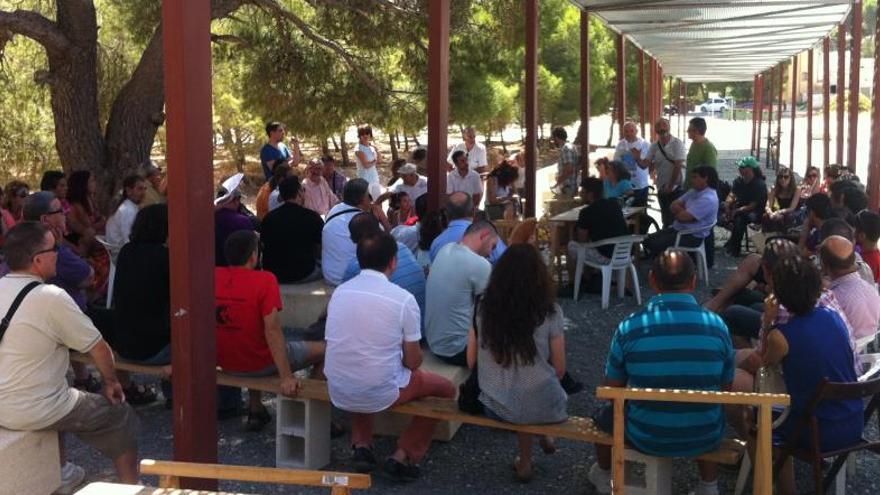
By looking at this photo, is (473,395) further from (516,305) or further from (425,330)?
(425,330)

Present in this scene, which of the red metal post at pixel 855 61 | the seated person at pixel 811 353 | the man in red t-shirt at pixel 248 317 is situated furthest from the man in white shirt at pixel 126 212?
the red metal post at pixel 855 61

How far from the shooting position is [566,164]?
11.5 m

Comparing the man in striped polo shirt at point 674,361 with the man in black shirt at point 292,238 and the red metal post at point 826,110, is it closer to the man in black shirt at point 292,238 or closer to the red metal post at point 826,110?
Result: the man in black shirt at point 292,238

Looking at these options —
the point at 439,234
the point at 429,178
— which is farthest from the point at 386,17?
the point at 439,234

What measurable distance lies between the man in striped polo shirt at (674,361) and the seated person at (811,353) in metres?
0.25

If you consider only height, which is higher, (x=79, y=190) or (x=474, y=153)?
(x=474, y=153)

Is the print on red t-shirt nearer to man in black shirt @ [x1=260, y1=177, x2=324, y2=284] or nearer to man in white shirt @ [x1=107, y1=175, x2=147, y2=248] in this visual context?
man in black shirt @ [x1=260, y1=177, x2=324, y2=284]

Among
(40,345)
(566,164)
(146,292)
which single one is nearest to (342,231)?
(146,292)

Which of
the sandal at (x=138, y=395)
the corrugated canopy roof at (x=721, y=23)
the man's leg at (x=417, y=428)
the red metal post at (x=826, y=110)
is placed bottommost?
the sandal at (x=138, y=395)

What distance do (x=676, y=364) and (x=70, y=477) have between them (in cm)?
258

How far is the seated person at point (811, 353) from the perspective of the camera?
145 inches

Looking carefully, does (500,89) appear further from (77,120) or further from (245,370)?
(245,370)

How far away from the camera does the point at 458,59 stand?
567 inches

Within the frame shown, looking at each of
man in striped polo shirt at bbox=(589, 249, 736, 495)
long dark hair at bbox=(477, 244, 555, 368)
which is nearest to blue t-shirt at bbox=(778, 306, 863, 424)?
man in striped polo shirt at bbox=(589, 249, 736, 495)
